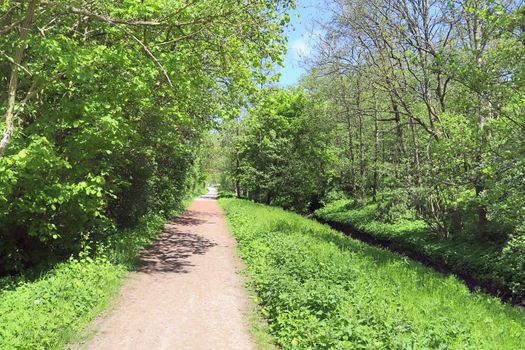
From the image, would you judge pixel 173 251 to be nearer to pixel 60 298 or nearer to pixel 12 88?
pixel 60 298

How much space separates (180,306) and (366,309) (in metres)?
3.44

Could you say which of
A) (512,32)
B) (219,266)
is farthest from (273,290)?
(512,32)

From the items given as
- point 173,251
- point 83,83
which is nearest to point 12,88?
point 83,83

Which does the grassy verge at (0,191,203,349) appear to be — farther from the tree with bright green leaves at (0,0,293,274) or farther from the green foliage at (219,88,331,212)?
the green foliage at (219,88,331,212)

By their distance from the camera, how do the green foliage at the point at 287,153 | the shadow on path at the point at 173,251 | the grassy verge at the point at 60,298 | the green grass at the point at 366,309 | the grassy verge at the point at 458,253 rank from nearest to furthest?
the green grass at the point at 366,309
the grassy verge at the point at 60,298
the shadow on path at the point at 173,251
the grassy verge at the point at 458,253
the green foliage at the point at 287,153

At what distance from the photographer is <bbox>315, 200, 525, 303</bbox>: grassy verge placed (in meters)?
11.1

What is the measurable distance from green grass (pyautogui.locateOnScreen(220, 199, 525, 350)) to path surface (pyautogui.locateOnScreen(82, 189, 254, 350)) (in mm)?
645

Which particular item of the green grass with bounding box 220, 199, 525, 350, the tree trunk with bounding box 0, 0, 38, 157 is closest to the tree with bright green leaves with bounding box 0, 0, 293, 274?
the tree trunk with bounding box 0, 0, 38, 157

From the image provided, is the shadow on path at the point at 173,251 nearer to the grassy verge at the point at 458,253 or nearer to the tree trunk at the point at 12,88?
the tree trunk at the point at 12,88

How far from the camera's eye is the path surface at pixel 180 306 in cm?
571

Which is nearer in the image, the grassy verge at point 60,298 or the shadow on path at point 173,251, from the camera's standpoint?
the grassy verge at point 60,298

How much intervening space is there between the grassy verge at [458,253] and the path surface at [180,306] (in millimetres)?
7479

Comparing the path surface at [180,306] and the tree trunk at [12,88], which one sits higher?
the tree trunk at [12,88]

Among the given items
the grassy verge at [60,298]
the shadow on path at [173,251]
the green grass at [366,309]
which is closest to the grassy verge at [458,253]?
the green grass at [366,309]
